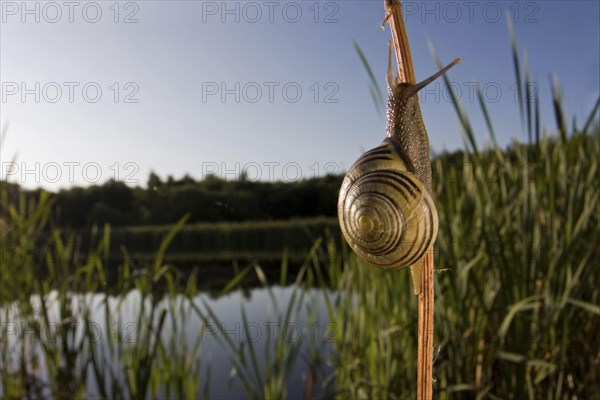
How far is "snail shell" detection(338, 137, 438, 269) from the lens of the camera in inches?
9.9

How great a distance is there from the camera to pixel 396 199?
25cm

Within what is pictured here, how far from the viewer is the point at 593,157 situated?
40.9 inches

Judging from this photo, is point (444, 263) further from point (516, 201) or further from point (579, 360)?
point (579, 360)

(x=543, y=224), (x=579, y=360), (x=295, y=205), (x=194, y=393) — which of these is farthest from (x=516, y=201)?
(x=295, y=205)

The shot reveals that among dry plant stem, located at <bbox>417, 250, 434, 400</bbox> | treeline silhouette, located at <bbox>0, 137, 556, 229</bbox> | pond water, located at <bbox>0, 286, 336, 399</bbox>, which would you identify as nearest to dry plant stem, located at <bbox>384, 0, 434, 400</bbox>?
dry plant stem, located at <bbox>417, 250, 434, 400</bbox>

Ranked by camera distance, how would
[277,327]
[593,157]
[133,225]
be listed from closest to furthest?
[277,327] → [593,157] → [133,225]

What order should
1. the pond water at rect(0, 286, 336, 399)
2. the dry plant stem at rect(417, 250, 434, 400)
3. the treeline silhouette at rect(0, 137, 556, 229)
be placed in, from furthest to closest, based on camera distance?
the treeline silhouette at rect(0, 137, 556, 229), the pond water at rect(0, 286, 336, 399), the dry plant stem at rect(417, 250, 434, 400)

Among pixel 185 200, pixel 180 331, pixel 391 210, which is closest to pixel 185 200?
pixel 185 200

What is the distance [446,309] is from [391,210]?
0.75 metres

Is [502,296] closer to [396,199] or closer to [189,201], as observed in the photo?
[396,199]

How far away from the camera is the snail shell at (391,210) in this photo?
25cm

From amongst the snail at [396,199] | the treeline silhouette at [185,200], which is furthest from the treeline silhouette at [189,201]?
the snail at [396,199]

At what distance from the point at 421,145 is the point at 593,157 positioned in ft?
3.09

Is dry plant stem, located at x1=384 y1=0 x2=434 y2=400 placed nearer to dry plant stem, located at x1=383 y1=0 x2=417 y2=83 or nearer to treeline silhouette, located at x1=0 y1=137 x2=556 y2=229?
dry plant stem, located at x1=383 y1=0 x2=417 y2=83
